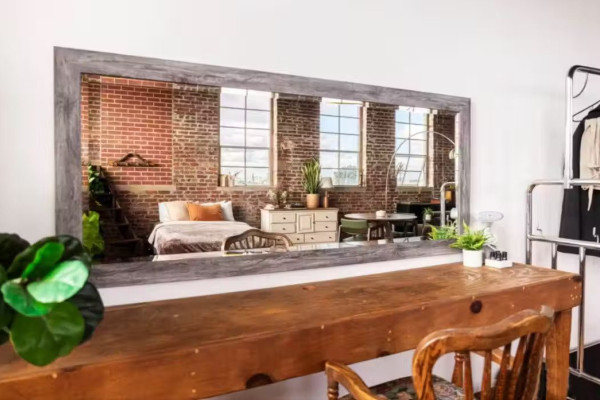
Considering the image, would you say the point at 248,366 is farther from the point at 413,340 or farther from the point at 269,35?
the point at 269,35

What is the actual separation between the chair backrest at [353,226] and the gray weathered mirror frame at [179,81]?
0.10m

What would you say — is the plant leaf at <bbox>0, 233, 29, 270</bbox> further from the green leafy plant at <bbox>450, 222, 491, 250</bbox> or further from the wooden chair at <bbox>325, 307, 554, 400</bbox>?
the green leafy plant at <bbox>450, 222, 491, 250</bbox>

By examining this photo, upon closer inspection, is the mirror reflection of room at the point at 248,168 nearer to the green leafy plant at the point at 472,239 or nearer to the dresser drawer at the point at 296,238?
the dresser drawer at the point at 296,238

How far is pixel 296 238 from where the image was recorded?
2.10 meters

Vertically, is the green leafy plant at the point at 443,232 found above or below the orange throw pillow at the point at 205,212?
below

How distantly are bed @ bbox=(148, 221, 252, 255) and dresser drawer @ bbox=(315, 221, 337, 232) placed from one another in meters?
0.38

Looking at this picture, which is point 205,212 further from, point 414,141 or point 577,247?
point 577,247

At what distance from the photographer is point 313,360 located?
1.44m

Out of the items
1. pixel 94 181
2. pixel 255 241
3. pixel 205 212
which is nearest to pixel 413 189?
pixel 255 241

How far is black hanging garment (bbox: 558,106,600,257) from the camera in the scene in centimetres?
284

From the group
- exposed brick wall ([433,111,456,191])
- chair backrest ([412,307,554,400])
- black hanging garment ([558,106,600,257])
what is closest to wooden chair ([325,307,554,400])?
chair backrest ([412,307,554,400])

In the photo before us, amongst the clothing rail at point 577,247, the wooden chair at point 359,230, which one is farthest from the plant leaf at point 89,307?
the clothing rail at point 577,247

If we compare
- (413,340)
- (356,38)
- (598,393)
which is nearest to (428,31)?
(356,38)

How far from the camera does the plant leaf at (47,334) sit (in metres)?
→ 0.83
